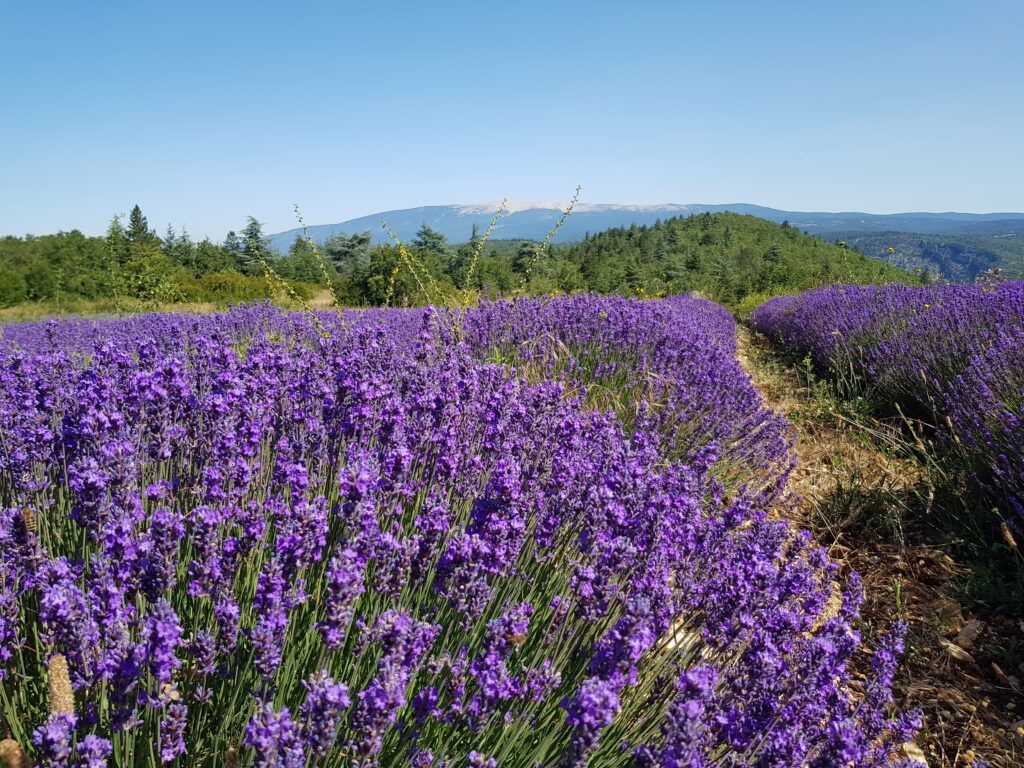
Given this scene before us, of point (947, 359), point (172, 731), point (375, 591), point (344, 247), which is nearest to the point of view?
point (172, 731)

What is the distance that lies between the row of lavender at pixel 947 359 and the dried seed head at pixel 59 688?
3.74 meters

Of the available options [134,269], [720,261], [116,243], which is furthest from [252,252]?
[720,261]

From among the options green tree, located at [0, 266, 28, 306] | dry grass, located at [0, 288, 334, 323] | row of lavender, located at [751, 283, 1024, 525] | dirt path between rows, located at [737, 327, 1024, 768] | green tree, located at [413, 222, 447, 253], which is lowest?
dirt path between rows, located at [737, 327, 1024, 768]

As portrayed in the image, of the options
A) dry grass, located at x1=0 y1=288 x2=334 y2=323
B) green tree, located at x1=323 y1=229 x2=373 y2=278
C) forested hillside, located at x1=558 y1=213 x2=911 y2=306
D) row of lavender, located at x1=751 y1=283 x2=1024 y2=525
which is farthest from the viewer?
green tree, located at x1=323 y1=229 x2=373 y2=278

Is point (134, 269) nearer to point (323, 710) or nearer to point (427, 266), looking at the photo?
point (427, 266)

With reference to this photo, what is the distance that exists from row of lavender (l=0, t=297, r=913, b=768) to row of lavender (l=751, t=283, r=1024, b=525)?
77.9 inches

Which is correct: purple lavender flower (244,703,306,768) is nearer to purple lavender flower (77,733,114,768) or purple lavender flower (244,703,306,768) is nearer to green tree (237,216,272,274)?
purple lavender flower (77,733,114,768)

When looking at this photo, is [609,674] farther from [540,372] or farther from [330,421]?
[540,372]

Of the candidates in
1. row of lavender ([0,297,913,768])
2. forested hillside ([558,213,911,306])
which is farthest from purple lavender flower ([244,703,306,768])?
forested hillside ([558,213,911,306])

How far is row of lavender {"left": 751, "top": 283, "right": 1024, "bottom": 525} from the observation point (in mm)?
3480

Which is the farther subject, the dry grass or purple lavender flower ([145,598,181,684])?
the dry grass

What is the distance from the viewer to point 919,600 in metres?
3.07

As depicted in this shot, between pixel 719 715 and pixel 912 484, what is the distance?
3674 mm

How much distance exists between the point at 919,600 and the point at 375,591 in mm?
3070
